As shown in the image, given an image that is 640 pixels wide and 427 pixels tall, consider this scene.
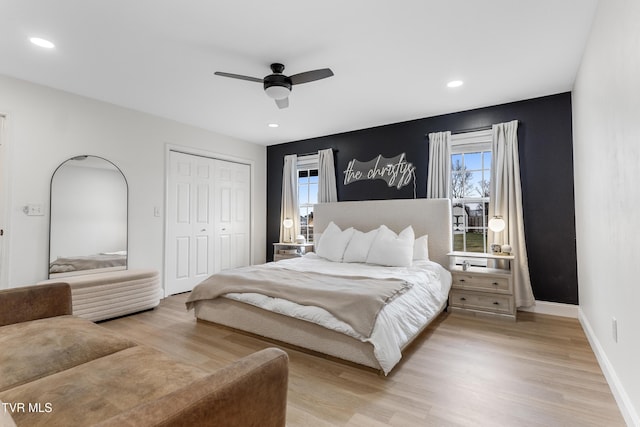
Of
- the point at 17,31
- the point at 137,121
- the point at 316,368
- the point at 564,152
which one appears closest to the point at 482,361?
the point at 316,368

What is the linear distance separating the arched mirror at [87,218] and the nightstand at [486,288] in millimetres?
4342

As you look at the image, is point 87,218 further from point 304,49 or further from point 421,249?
point 421,249

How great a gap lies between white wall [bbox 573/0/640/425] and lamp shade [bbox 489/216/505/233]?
0.88 metres

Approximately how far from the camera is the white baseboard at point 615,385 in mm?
1640

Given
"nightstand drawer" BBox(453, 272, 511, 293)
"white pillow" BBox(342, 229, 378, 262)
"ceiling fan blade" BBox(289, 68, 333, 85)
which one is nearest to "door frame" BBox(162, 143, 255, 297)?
"white pillow" BBox(342, 229, 378, 262)

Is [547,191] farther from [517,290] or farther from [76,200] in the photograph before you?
[76,200]

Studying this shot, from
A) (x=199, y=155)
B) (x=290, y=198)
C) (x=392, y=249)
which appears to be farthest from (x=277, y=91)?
(x=290, y=198)

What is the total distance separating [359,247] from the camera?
4.17 metres

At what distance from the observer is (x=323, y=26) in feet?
7.86

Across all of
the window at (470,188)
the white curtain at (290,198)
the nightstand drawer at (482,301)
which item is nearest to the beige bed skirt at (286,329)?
the nightstand drawer at (482,301)

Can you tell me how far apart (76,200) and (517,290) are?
5.45m

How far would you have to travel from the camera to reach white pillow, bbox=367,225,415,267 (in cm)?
Result: 376

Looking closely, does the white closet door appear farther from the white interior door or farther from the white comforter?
the white comforter

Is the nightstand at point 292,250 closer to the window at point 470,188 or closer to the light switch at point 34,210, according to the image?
the window at point 470,188
